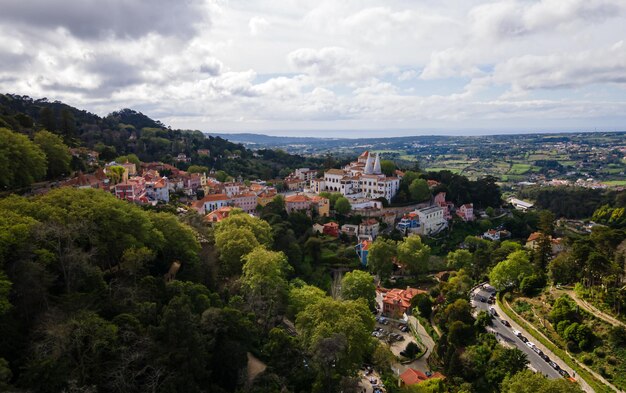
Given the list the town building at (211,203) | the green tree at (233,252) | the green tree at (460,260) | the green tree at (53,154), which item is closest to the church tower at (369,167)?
the town building at (211,203)

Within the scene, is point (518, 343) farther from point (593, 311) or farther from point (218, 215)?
point (218, 215)

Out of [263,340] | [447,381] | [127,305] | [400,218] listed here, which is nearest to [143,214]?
[127,305]

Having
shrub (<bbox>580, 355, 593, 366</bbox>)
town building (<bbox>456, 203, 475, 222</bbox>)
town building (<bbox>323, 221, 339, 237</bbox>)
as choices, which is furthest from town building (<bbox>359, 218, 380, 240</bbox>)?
shrub (<bbox>580, 355, 593, 366</bbox>)

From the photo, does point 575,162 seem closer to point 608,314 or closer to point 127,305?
point 608,314

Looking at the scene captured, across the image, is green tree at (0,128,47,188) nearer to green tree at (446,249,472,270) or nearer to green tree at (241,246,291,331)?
green tree at (241,246,291,331)

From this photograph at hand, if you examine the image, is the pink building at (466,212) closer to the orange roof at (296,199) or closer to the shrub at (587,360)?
the orange roof at (296,199)
